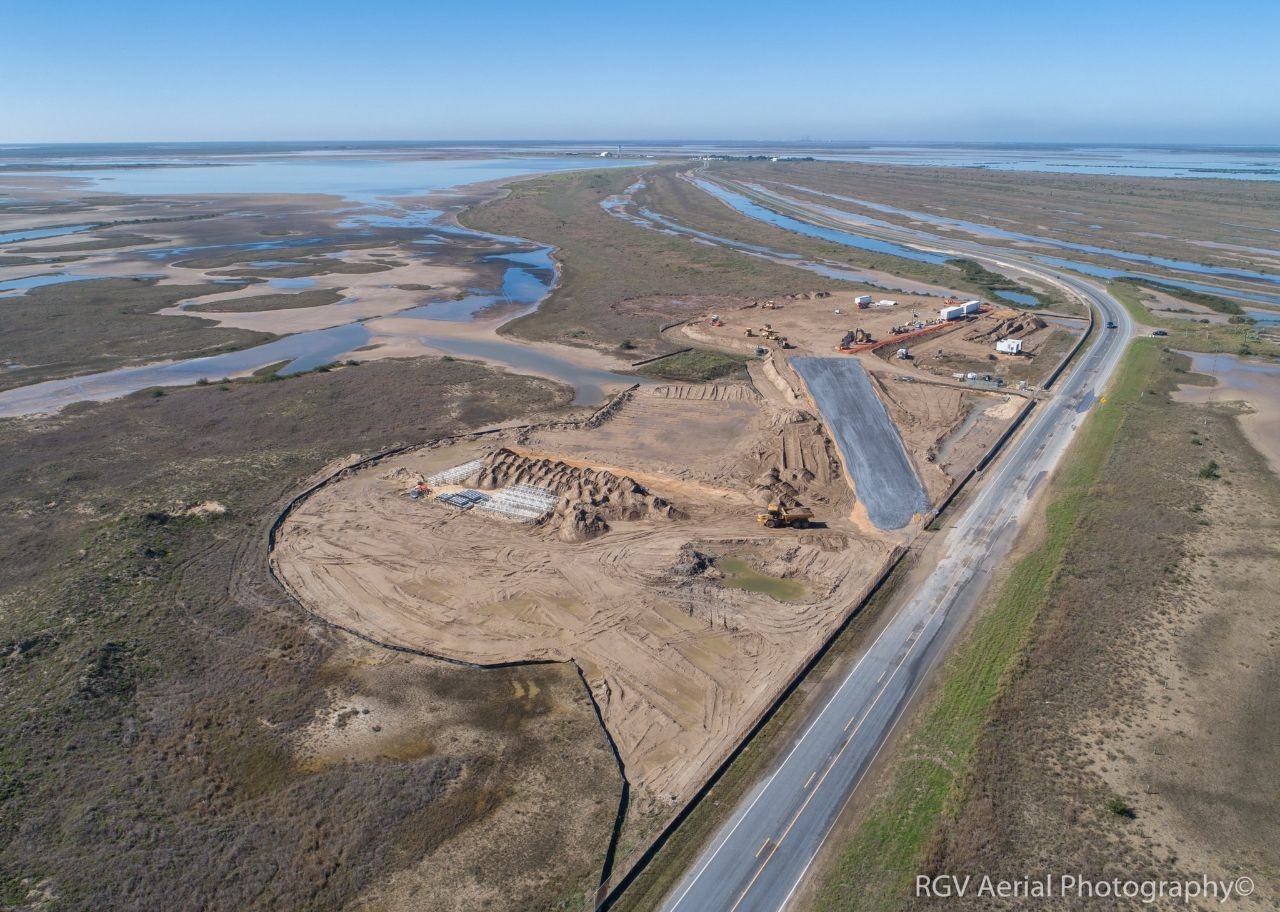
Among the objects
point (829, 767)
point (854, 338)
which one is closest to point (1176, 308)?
point (854, 338)

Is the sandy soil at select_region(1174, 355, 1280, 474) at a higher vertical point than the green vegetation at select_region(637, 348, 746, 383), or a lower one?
lower

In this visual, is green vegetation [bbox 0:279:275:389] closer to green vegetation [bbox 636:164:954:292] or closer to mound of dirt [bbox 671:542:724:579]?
mound of dirt [bbox 671:542:724:579]

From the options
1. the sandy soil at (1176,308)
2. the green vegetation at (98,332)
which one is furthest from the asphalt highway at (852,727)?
the green vegetation at (98,332)

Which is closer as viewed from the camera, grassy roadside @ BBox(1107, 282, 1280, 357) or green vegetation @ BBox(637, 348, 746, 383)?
green vegetation @ BBox(637, 348, 746, 383)

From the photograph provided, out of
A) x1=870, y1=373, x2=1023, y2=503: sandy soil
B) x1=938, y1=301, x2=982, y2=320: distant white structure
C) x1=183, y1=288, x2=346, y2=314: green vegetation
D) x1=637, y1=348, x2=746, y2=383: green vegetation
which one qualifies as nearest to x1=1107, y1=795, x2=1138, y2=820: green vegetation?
x1=870, y1=373, x2=1023, y2=503: sandy soil

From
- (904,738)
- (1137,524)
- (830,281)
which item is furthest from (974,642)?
(830,281)

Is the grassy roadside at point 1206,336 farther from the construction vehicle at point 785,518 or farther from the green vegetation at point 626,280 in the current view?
the construction vehicle at point 785,518

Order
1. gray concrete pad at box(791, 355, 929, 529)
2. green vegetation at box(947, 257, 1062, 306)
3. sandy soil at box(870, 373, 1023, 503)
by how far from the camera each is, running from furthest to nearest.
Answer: green vegetation at box(947, 257, 1062, 306), sandy soil at box(870, 373, 1023, 503), gray concrete pad at box(791, 355, 929, 529)
